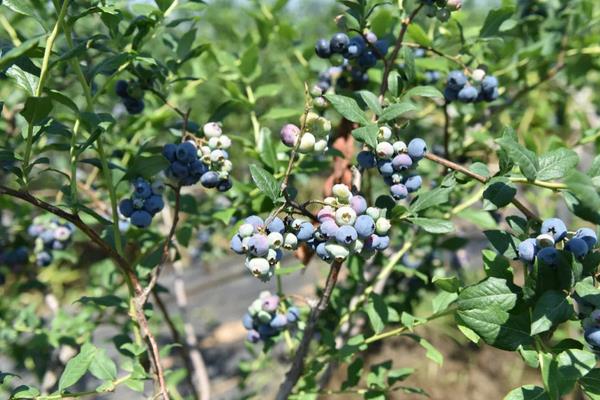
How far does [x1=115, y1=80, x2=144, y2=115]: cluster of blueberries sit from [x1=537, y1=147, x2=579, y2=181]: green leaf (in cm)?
90

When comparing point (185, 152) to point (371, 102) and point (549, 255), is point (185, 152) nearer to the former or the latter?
point (371, 102)

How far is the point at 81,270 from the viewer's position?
5410 millimetres

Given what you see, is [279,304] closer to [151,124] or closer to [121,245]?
[121,245]

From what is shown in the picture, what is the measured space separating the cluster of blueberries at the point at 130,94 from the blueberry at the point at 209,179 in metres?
0.31

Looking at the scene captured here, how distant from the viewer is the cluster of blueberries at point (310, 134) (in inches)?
38.1

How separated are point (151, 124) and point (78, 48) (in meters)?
0.82

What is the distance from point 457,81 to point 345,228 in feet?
1.89

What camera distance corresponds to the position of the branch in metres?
1.08

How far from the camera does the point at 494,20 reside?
1307 mm

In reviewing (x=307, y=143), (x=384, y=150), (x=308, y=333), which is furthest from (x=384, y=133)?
(x=308, y=333)

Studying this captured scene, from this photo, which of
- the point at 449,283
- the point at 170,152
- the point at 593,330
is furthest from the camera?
the point at 170,152

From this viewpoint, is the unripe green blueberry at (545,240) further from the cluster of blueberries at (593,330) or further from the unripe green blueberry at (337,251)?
the unripe green blueberry at (337,251)

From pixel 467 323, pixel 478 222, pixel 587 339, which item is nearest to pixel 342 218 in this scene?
pixel 467 323

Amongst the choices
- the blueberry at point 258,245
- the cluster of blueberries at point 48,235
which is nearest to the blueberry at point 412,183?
the blueberry at point 258,245
